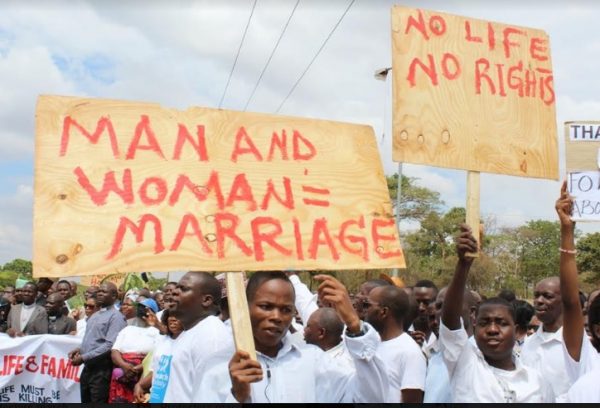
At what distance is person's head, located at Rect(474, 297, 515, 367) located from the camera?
3.19 metres

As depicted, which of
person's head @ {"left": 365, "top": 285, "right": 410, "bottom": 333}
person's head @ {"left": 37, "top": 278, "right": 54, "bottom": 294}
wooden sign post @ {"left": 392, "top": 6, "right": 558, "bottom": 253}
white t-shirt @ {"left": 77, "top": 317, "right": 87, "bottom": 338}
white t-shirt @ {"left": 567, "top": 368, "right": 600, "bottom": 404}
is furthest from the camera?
person's head @ {"left": 37, "top": 278, "right": 54, "bottom": 294}

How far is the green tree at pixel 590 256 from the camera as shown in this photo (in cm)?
3664

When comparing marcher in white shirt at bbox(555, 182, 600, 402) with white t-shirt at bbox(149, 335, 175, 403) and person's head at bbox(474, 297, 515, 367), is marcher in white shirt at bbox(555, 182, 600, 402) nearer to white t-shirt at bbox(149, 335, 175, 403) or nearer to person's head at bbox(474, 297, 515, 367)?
person's head at bbox(474, 297, 515, 367)

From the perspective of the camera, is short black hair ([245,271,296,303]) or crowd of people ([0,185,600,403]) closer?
crowd of people ([0,185,600,403])

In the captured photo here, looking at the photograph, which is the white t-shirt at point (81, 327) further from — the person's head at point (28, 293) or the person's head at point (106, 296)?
the person's head at point (106, 296)

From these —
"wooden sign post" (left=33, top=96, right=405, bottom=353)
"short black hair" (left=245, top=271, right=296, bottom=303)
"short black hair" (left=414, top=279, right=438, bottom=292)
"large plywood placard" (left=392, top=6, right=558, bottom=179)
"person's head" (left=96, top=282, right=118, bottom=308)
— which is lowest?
"person's head" (left=96, top=282, right=118, bottom=308)

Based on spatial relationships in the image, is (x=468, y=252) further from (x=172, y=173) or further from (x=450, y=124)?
(x=172, y=173)

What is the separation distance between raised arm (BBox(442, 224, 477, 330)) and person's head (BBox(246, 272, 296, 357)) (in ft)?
2.43

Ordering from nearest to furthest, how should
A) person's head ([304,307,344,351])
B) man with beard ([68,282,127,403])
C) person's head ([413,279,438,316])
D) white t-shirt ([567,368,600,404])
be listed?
white t-shirt ([567,368,600,404]) < person's head ([304,307,344,351]) < person's head ([413,279,438,316]) < man with beard ([68,282,127,403])

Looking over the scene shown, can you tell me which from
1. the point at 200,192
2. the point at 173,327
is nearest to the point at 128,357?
the point at 173,327

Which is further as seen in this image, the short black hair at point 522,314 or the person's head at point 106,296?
the person's head at point 106,296

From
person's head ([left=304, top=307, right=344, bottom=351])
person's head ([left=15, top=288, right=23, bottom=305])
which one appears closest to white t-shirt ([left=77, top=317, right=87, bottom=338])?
person's head ([left=15, top=288, right=23, bottom=305])

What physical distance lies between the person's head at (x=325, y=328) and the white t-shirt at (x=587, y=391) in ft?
7.36

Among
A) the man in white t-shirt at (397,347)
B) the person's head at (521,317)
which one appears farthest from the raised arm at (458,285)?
the person's head at (521,317)
